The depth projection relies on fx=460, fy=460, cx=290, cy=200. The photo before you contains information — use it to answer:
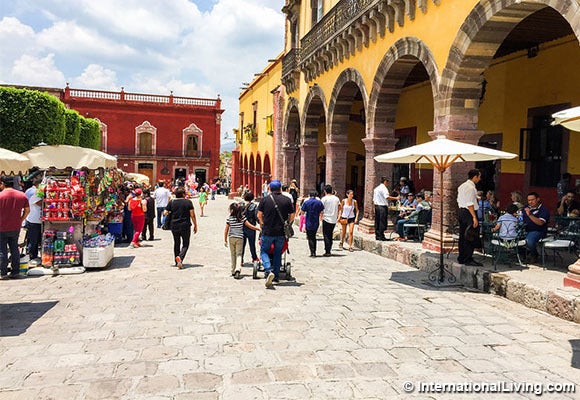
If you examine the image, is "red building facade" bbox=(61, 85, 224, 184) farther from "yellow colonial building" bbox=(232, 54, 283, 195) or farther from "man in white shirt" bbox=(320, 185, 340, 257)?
"man in white shirt" bbox=(320, 185, 340, 257)

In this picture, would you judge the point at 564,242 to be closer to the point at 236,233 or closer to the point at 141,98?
the point at 236,233

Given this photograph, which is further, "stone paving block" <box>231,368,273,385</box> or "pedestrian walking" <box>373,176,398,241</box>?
"pedestrian walking" <box>373,176,398,241</box>

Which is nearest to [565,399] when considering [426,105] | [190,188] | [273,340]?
[273,340]

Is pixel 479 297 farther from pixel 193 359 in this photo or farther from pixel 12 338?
pixel 12 338

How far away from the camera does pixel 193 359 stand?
159 inches

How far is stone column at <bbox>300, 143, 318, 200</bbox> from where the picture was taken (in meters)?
17.0

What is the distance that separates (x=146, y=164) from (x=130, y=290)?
123 feet

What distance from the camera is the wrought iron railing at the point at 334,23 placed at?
12.1 m

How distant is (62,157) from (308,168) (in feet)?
33.0

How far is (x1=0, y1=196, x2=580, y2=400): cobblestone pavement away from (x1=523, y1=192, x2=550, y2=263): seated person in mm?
1406

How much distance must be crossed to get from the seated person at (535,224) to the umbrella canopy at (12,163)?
311 inches

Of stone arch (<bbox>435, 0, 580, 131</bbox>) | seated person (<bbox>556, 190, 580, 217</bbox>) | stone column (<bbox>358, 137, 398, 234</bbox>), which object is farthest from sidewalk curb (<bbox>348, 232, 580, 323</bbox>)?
seated person (<bbox>556, 190, 580, 217</bbox>)

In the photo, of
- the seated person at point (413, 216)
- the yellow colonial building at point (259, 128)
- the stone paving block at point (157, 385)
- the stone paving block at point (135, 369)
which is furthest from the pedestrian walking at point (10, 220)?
the yellow colonial building at point (259, 128)

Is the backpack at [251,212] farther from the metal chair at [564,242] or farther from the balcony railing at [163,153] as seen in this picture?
the balcony railing at [163,153]
